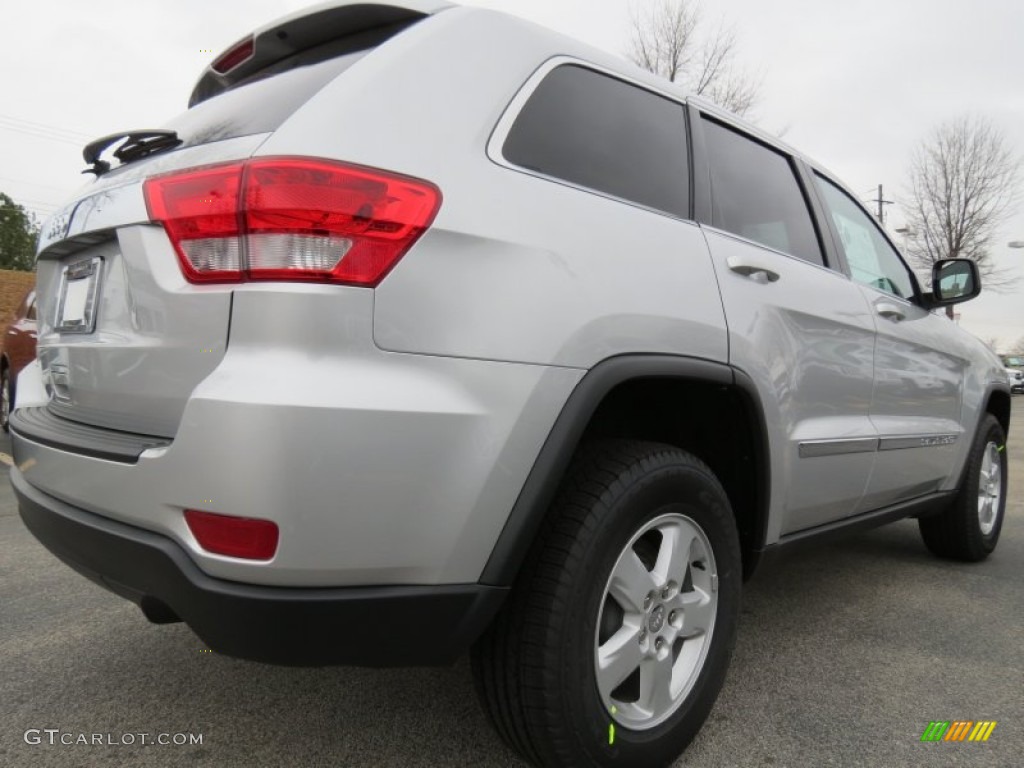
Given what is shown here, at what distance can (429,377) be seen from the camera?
4.27 feet

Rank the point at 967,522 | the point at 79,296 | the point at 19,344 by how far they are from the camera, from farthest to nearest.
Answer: the point at 19,344
the point at 967,522
the point at 79,296

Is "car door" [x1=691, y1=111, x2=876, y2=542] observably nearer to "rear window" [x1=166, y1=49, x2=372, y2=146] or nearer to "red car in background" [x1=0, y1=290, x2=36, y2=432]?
"rear window" [x1=166, y1=49, x2=372, y2=146]

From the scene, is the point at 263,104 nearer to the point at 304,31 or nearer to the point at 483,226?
the point at 304,31

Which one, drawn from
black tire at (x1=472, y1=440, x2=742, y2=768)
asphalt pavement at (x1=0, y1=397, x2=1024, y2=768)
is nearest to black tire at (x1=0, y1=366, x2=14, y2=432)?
asphalt pavement at (x1=0, y1=397, x2=1024, y2=768)

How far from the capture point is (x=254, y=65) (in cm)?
198

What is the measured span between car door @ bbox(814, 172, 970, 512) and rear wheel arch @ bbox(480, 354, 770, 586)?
84 cm

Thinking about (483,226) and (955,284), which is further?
(955,284)

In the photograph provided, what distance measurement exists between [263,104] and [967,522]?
360 centimetres

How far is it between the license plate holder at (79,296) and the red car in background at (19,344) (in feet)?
12.1

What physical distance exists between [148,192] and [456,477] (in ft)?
2.86

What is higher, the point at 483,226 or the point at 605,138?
the point at 605,138

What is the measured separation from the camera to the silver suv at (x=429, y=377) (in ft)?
4.13

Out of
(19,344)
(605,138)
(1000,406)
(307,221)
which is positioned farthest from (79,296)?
(19,344)

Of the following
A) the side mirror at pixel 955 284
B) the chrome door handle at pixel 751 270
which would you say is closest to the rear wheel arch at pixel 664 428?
the chrome door handle at pixel 751 270
